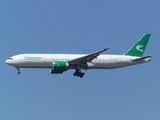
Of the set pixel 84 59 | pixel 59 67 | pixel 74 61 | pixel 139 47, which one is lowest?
pixel 59 67

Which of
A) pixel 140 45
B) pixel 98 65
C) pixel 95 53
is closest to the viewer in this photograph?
pixel 95 53

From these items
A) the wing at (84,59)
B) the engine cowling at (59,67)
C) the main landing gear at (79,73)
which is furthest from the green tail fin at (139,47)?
the engine cowling at (59,67)

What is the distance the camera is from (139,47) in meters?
69.0

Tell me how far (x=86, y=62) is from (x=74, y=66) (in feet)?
6.80

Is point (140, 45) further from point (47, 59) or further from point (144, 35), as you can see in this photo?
point (47, 59)

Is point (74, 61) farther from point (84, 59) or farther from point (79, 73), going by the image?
point (79, 73)

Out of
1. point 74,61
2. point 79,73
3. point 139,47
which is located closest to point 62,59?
point 74,61

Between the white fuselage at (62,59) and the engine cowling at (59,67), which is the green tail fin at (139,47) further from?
the engine cowling at (59,67)

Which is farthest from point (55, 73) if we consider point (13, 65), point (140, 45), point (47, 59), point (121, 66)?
point (140, 45)

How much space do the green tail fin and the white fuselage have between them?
1.89 m

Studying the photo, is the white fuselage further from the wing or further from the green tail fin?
the green tail fin

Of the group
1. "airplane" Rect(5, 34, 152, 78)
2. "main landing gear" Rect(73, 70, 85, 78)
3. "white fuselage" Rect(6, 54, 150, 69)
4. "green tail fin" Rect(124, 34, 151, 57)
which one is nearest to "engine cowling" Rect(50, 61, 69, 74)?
"airplane" Rect(5, 34, 152, 78)

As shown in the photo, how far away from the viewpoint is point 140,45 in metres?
69.2

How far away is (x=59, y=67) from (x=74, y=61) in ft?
8.82
